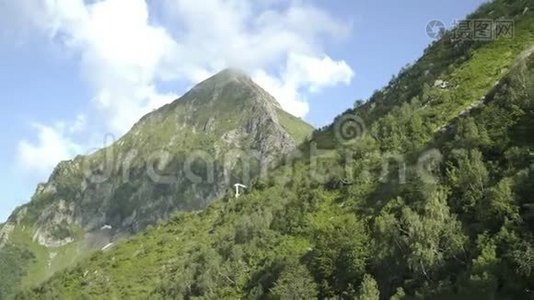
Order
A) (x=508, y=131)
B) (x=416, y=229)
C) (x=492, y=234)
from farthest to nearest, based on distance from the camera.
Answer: (x=508, y=131) → (x=416, y=229) → (x=492, y=234)

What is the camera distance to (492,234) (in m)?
56.1

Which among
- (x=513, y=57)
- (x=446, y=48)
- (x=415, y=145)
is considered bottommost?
(x=415, y=145)

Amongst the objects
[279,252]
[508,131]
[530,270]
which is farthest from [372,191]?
[530,270]

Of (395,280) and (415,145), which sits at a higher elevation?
(415,145)

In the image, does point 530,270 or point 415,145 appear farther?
point 415,145

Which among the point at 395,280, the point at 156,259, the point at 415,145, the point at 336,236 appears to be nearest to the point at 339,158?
the point at 415,145

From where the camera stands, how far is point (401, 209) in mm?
70562

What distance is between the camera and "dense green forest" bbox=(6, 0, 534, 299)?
5688 centimetres

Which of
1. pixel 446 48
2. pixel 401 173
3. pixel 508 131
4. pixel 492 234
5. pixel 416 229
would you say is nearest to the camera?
pixel 492 234

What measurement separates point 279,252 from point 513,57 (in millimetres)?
52571

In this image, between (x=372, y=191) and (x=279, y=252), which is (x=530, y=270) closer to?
(x=372, y=191)

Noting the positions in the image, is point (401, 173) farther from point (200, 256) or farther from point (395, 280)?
point (200, 256)

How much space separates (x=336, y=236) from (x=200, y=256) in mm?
45419

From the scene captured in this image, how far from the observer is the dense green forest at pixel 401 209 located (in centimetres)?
5688
